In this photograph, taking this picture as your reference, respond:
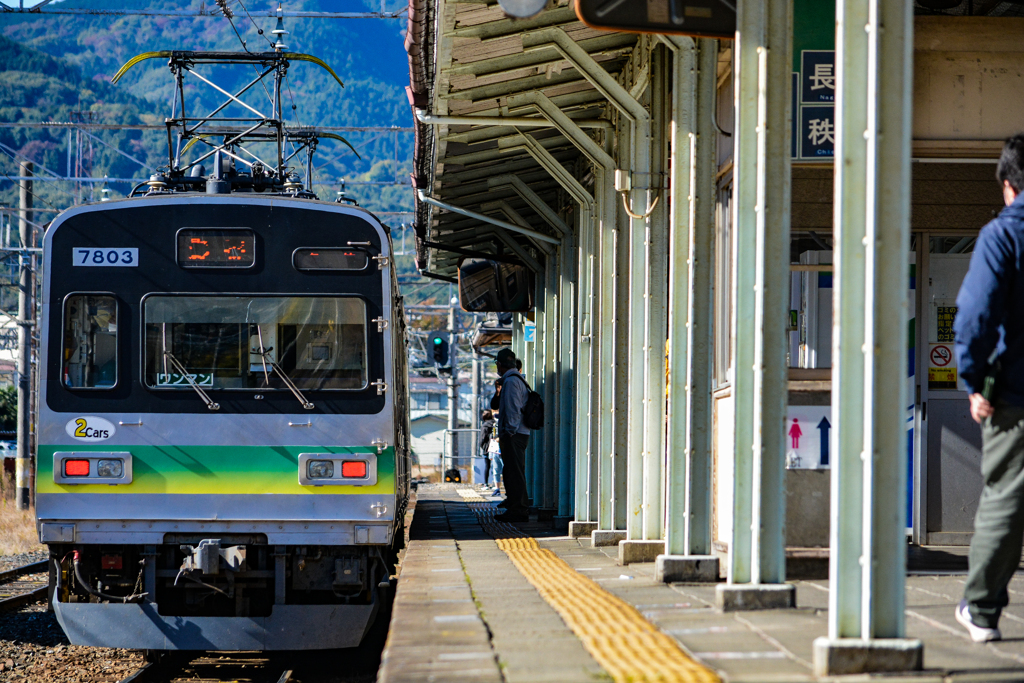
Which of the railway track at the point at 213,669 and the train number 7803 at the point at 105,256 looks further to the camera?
the railway track at the point at 213,669

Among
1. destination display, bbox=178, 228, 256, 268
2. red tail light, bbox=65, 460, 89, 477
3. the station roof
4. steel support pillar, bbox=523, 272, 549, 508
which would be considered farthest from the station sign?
steel support pillar, bbox=523, 272, 549, 508

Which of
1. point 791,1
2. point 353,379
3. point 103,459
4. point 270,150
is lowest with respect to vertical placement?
point 103,459

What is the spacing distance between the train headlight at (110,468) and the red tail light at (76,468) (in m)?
0.08

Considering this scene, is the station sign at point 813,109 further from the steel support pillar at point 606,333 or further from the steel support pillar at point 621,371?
the steel support pillar at point 606,333

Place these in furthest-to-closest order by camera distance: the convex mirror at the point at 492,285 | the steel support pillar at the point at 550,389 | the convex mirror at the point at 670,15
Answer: the convex mirror at the point at 492,285, the steel support pillar at the point at 550,389, the convex mirror at the point at 670,15

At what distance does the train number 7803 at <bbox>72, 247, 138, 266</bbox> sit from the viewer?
8102 millimetres

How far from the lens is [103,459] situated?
7.88 metres

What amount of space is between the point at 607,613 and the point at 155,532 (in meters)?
3.50

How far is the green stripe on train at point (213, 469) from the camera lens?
7.88 meters

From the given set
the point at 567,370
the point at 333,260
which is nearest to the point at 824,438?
the point at 333,260

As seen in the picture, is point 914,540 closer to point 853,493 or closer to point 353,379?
point 353,379

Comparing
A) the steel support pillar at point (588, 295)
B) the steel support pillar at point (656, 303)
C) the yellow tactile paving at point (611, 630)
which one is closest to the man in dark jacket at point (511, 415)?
the steel support pillar at point (588, 295)

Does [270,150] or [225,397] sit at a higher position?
[270,150]

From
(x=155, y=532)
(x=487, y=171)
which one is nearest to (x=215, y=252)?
(x=155, y=532)
